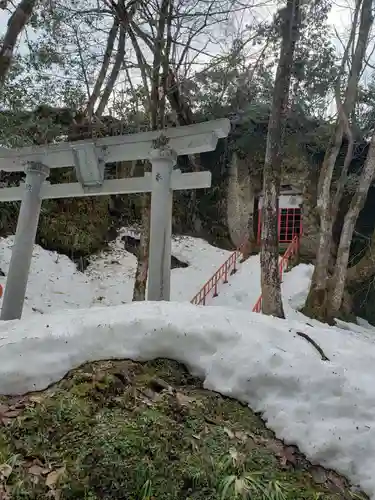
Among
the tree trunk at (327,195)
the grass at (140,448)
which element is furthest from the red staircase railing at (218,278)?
the grass at (140,448)

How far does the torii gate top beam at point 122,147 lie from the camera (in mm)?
5098

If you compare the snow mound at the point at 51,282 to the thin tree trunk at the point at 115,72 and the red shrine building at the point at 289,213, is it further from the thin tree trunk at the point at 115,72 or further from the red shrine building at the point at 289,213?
the red shrine building at the point at 289,213

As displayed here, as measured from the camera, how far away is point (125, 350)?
3105 mm

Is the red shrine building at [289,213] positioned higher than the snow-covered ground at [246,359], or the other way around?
the red shrine building at [289,213]

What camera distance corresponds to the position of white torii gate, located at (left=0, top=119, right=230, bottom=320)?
513 centimetres

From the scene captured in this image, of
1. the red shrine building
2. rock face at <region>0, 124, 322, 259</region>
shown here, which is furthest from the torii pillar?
the red shrine building

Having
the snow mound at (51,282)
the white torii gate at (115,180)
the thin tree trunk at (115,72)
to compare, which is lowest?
the snow mound at (51,282)

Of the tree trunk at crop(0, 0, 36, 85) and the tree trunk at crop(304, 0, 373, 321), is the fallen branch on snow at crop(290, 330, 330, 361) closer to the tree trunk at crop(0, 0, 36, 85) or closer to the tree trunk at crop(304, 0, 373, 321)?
the tree trunk at crop(0, 0, 36, 85)

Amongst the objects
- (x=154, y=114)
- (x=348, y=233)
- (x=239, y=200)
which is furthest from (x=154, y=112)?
(x=239, y=200)

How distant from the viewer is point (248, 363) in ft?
9.68

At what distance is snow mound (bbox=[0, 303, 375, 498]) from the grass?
0.11 m

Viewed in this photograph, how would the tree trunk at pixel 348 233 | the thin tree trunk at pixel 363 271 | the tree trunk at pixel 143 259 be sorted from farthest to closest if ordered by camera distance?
the thin tree trunk at pixel 363 271 < the tree trunk at pixel 348 233 < the tree trunk at pixel 143 259

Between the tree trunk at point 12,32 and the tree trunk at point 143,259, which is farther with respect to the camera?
the tree trunk at point 143,259

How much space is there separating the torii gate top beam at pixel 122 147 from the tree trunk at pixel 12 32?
1091 mm
